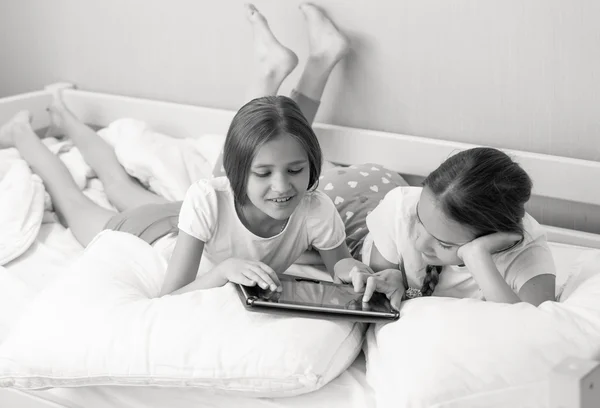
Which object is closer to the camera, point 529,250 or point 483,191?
point 483,191

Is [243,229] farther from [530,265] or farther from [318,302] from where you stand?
[530,265]

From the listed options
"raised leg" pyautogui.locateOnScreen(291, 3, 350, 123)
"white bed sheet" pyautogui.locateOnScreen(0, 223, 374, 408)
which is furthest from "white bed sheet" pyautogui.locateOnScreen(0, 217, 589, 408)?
"raised leg" pyautogui.locateOnScreen(291, 3, 350, 123)

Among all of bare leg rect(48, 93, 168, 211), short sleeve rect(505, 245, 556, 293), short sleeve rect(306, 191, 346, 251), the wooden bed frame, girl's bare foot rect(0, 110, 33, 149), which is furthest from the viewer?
girl's bare foot rect(0, 110, 33, 149)

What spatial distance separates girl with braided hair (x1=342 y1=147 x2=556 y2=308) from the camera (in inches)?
44.6

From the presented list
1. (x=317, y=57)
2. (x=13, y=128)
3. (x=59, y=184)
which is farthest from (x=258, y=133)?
(x=13, y=128)

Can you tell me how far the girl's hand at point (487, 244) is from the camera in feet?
3.79

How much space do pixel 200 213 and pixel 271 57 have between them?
0.61m

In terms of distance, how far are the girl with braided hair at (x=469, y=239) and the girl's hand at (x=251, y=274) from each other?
4.8 inches

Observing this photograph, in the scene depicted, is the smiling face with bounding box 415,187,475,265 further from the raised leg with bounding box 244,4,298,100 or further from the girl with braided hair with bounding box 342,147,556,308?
the raised leg with bounding box 244,4,298,100

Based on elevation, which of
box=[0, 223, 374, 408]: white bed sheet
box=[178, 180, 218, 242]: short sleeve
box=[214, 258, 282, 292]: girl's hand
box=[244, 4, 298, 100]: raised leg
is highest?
box=[244, 4, 298, 100]: raised leg

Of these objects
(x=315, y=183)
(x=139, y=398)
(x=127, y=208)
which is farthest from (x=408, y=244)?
(x=127, y=208)

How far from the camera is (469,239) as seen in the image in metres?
1.17

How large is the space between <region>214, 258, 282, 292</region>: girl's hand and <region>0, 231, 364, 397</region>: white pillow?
0.02 m

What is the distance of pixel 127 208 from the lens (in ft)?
5.82
